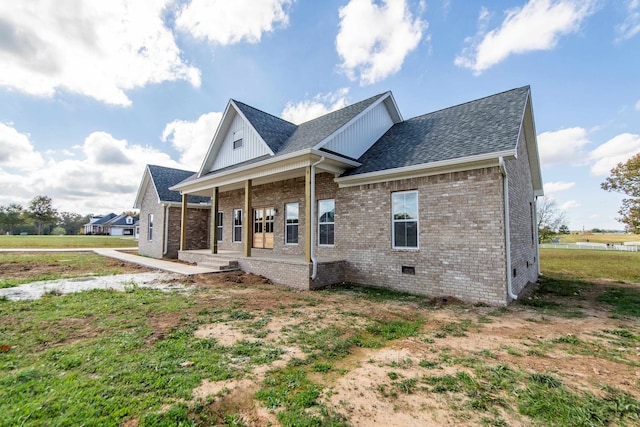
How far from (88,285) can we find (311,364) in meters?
8.12

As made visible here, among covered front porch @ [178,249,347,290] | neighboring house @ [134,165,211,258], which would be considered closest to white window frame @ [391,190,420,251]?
covered front porch @ [178,249,347,290]

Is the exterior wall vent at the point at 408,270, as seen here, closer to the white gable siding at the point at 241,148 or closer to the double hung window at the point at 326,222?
the double hung window at the point at 326,222

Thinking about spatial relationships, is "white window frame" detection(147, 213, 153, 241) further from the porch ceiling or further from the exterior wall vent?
the exterior wall vent

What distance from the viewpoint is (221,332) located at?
458 cm

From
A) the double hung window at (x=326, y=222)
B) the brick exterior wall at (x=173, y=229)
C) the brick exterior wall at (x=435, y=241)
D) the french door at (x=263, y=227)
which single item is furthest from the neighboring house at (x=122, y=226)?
the double hung window at (x=326, y=222)

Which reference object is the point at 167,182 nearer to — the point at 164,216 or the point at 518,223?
the point at 164,216

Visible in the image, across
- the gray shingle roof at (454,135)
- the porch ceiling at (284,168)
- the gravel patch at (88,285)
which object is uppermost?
the gray shingle roof at (454,135)

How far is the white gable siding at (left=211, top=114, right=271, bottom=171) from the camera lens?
37.2ft

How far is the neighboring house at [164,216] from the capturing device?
16.8m

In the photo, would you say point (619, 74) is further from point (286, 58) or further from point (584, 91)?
point (286, 58)

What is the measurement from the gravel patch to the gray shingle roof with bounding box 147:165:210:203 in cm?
804

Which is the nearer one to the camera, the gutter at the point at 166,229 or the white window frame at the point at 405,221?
the white window frame at the point at 405,221

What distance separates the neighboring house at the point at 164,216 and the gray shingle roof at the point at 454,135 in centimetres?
1158

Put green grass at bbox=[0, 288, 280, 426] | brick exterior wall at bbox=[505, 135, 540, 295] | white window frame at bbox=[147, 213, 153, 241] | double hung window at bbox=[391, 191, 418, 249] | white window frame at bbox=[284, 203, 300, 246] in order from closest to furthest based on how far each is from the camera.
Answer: green grass at bbox=[0, 288, 280, 426], brick exterior wall at bbox=[505, 135, 540, 295], double hung window at bbox=[391, 191, 418, 249], white window frame at bbox=[284, 203, 300, 246], white window frame at bbox=[147, 213, 153, 241]
